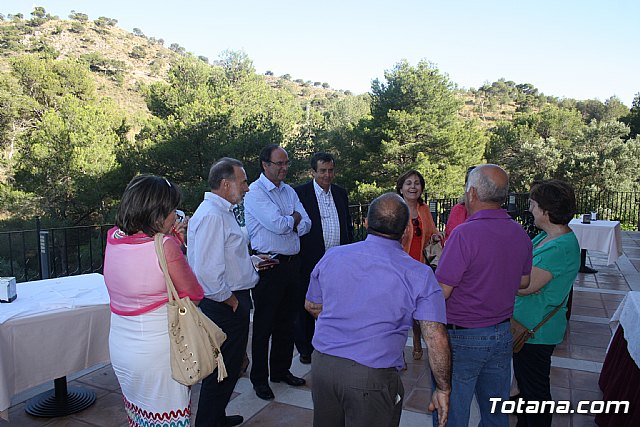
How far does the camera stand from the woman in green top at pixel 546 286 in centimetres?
219

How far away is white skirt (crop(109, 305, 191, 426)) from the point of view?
5.88ft

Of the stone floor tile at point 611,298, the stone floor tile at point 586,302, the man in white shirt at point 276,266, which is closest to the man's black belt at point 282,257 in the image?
the man in white shirt at point 276,266

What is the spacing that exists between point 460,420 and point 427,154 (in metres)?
22.2

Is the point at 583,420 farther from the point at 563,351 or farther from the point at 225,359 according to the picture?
the point at 225,359

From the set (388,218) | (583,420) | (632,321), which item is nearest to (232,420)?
(388,218)

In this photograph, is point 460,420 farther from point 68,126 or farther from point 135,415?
point 68,126

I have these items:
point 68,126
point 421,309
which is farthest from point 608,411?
point 68,126

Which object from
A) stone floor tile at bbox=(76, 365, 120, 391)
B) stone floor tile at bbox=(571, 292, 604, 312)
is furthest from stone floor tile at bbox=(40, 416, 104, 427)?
stone floor tile at bbox=(571, 292, 604, 312)

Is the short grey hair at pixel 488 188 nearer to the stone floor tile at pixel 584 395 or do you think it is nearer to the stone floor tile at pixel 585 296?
the stone floor tile at pixel 584 395

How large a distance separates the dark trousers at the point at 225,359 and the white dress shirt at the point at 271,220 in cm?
69

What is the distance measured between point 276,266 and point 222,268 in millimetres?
846

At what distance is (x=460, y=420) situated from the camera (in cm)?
194

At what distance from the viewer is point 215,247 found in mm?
2273

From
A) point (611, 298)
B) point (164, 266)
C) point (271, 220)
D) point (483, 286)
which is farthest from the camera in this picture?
point (611, 298)
